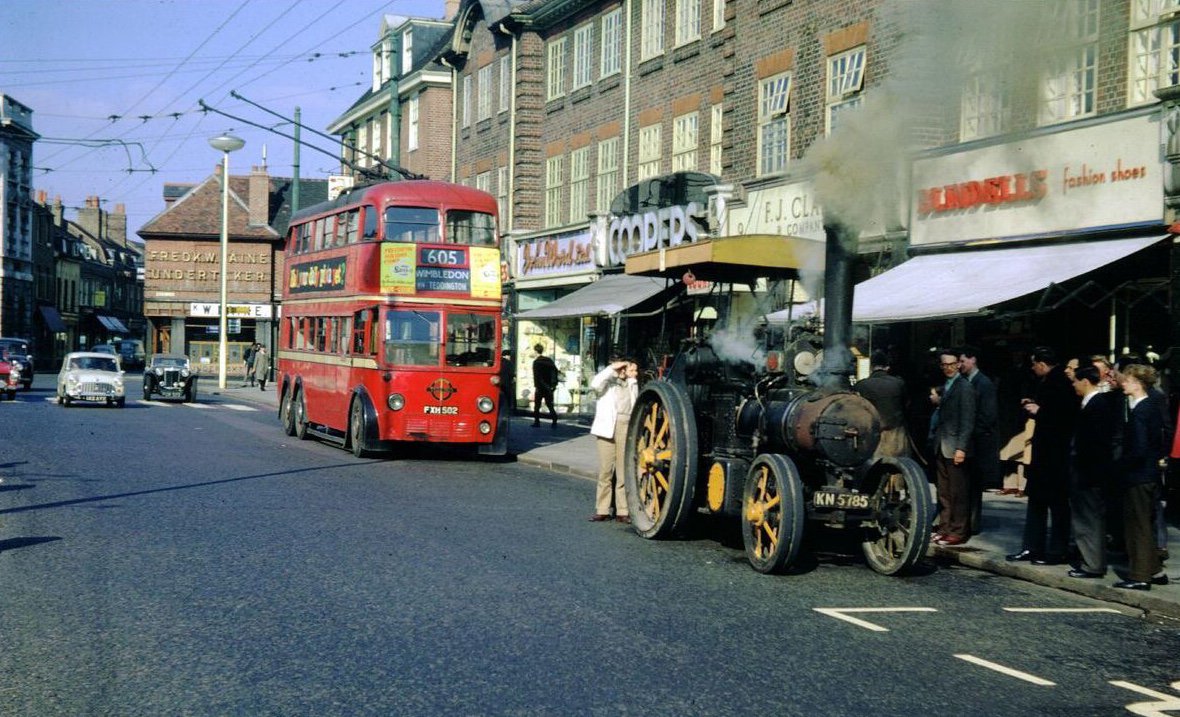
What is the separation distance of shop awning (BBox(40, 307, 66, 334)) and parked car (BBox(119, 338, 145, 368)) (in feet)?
14.3

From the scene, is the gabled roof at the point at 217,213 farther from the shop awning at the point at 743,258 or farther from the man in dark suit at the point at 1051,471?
the man in dark suit at the point at 1051,471

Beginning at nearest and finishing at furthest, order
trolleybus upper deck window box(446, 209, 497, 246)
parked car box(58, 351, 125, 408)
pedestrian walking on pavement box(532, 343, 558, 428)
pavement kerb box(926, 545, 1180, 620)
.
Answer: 1. pavement kerb box(926, 545, 1180, 620)
2. trolleybus upper deck window box(446, 209, 497, 246)
3. pedestrian walking on pavement box(532, 343, 558, 428)
4. parked car box(58, 351, 125, 408)

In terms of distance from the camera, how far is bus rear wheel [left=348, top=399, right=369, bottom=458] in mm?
20234

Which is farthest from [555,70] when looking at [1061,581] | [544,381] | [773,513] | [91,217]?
[91,217]

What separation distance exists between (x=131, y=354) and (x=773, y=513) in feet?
282

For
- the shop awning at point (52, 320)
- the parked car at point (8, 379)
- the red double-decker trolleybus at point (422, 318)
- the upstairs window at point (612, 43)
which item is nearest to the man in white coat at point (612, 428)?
the red double-decker trolleybus at point (422, 318)

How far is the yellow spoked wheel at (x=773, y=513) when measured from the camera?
9.51m

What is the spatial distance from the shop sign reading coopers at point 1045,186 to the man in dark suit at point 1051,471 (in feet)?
14.1

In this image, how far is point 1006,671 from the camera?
6906 mm

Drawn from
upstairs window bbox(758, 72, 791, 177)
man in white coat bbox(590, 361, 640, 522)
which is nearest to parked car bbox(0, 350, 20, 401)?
upstairs window bbox(758, 72, 791, 177)

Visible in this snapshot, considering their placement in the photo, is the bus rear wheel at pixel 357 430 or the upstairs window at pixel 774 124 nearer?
the bus rear wheel at pixel 357 430

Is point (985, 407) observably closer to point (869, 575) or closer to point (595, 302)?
point (869, 575)

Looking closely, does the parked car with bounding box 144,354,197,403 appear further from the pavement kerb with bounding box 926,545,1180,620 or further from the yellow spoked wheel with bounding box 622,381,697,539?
the pavement kerb with bounding box 926,545,1180,620

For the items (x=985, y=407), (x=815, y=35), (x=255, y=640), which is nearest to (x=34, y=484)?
(x=255, y=640)
